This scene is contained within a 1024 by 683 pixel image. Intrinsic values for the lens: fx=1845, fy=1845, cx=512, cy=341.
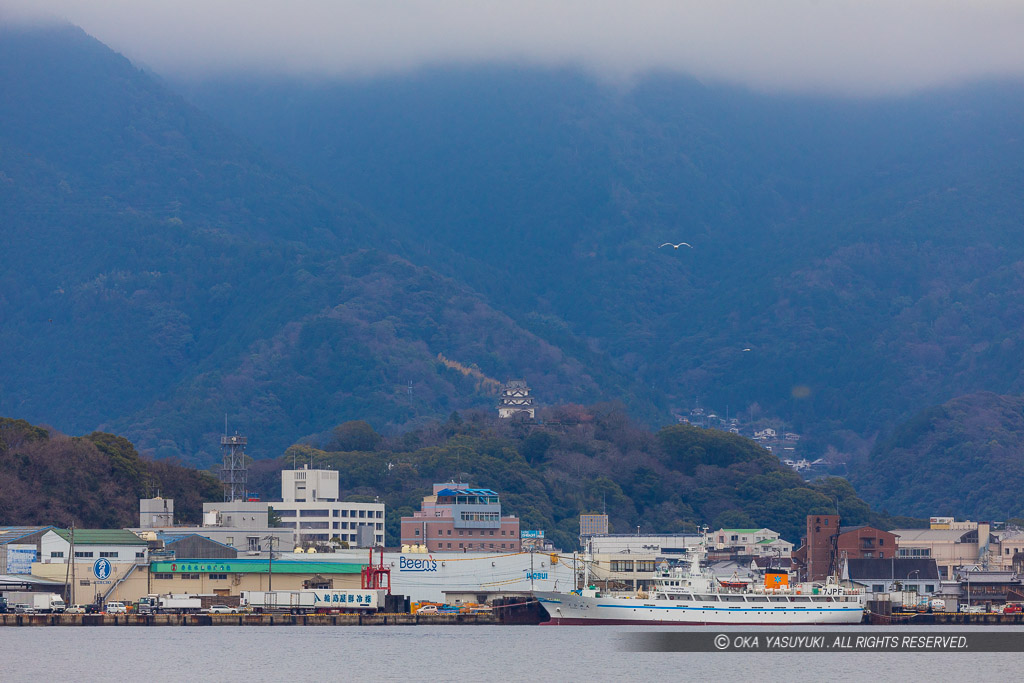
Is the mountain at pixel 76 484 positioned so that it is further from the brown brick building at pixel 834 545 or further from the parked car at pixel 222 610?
the brown brick building at pixel 834 545

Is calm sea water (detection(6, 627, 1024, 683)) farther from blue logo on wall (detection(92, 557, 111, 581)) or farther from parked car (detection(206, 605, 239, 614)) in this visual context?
blue logo on wall (detection(92, 557, 111, 581))

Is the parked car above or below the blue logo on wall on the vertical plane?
below

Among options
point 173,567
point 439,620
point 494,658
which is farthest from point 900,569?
point 494,658

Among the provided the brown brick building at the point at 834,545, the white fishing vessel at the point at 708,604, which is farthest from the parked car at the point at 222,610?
the brown brick building at the point at 834,545

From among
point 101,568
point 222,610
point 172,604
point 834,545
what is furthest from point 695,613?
point 834,545

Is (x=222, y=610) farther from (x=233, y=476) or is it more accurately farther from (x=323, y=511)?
(x=323, y=511)

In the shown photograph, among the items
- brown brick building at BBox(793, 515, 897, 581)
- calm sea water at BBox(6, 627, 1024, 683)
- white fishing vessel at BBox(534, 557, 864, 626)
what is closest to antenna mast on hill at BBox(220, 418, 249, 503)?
white fishing vessel at BBox(534, 557, 864, 626)
